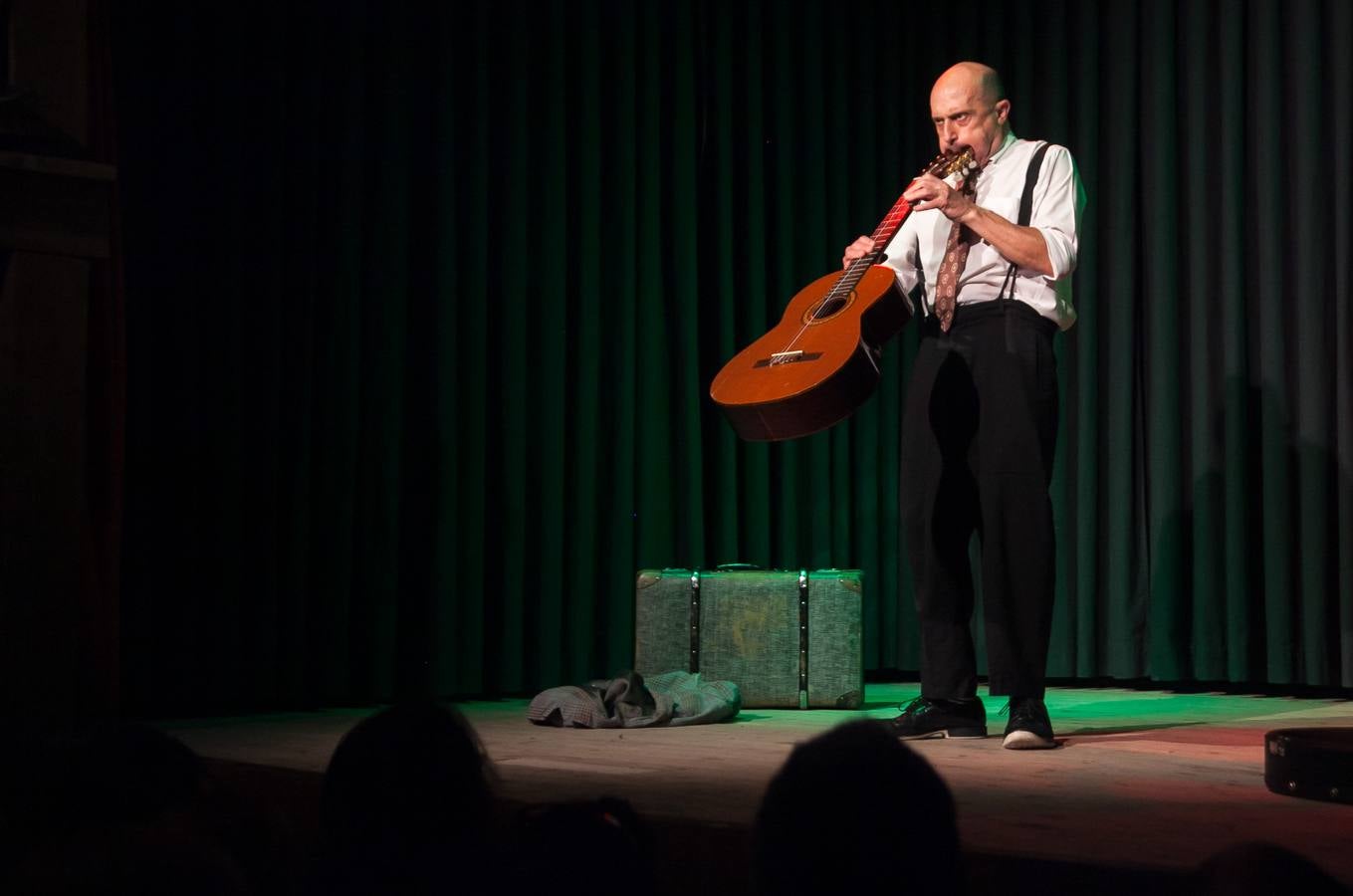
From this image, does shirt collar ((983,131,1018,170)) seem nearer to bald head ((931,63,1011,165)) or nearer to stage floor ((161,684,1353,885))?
bald head ((931,63,1011,165))

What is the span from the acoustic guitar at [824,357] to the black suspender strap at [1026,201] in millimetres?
130

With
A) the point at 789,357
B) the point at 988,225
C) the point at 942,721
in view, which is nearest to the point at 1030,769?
the point at 942,721

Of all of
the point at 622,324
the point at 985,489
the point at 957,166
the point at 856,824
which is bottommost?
the point at 856,824

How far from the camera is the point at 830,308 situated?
285cm

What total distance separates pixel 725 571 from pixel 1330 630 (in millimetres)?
1679

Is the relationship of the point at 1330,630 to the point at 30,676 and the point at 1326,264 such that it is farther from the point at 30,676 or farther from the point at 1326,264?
the point at 30,676

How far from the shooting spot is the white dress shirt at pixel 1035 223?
277cm

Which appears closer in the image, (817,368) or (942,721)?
(817,368)

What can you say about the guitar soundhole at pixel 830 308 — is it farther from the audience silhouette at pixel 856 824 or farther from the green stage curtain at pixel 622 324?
the audience silhouette at pixel 856 824

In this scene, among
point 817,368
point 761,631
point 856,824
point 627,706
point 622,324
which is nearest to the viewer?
point 856,824

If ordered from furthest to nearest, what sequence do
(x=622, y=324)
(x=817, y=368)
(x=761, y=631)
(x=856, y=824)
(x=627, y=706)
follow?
(x=622, y=324) → (x=761, y=631) → (x=627, y=706) → (x=817, y=368) → (x=856, y=824)

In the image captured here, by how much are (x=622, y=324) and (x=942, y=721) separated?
73.8 inches

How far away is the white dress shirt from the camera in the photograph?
9.10ft

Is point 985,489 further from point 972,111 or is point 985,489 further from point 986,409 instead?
point 972,111
